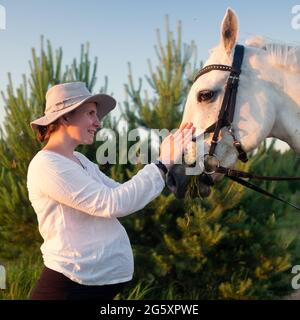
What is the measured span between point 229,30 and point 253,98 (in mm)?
397

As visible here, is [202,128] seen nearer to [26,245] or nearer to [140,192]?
[140,192]

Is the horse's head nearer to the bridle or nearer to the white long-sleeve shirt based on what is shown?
the bridle

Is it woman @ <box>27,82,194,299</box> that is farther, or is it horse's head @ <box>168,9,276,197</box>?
horse's head @ <box>168,9,276,197</box>

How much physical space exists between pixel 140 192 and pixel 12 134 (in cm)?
396

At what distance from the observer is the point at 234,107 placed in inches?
99.7

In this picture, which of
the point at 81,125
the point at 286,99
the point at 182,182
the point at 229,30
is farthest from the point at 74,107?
the point at 286,99

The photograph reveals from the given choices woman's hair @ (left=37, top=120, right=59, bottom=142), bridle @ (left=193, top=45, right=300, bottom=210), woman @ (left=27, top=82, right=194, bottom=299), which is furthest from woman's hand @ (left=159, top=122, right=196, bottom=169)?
woman's hair @ (left=37, top=120, right=59, bottom=142)

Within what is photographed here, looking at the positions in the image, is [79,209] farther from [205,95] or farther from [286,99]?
[286,99]

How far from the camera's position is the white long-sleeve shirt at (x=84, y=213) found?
1.94m

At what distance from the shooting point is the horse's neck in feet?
8.29

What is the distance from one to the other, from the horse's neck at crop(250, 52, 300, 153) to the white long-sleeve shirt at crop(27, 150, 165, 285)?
956 mm

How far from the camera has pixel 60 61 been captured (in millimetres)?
5781
